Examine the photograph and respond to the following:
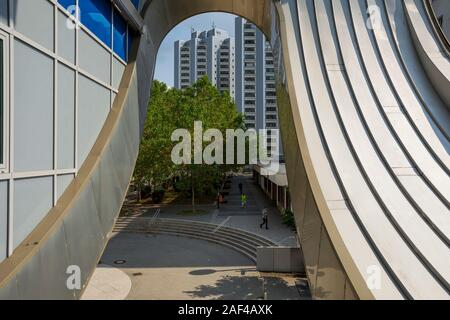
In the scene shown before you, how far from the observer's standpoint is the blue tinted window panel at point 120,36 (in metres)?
8.83

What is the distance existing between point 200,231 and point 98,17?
57.9ft

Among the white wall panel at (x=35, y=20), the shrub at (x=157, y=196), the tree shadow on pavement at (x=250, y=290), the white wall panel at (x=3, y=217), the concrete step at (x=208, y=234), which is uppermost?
the white wall panel at (x=35, y=20)

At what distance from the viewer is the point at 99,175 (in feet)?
22.7

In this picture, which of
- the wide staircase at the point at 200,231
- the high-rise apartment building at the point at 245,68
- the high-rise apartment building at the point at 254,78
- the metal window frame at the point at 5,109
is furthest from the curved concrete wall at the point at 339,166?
the high-rise apartment building at the point at 254,78

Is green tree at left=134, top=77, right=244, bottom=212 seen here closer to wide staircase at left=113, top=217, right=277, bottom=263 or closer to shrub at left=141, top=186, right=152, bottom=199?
wide staircase at left=113, top=217, right=277, bottom=263

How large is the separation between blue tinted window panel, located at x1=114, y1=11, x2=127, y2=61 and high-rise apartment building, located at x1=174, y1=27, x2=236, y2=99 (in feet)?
391

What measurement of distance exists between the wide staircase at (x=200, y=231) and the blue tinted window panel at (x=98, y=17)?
13.8 m

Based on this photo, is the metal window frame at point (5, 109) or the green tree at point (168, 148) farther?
the green tree at point (168, 148)

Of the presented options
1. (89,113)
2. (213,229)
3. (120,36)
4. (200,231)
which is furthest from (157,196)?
(89,113)

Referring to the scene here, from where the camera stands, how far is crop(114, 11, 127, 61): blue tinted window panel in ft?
29.0

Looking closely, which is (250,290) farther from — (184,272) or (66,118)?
(66,118)

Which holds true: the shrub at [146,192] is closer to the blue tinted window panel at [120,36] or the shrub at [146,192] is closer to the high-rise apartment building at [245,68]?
the blue tinted window panel at [120,36]
